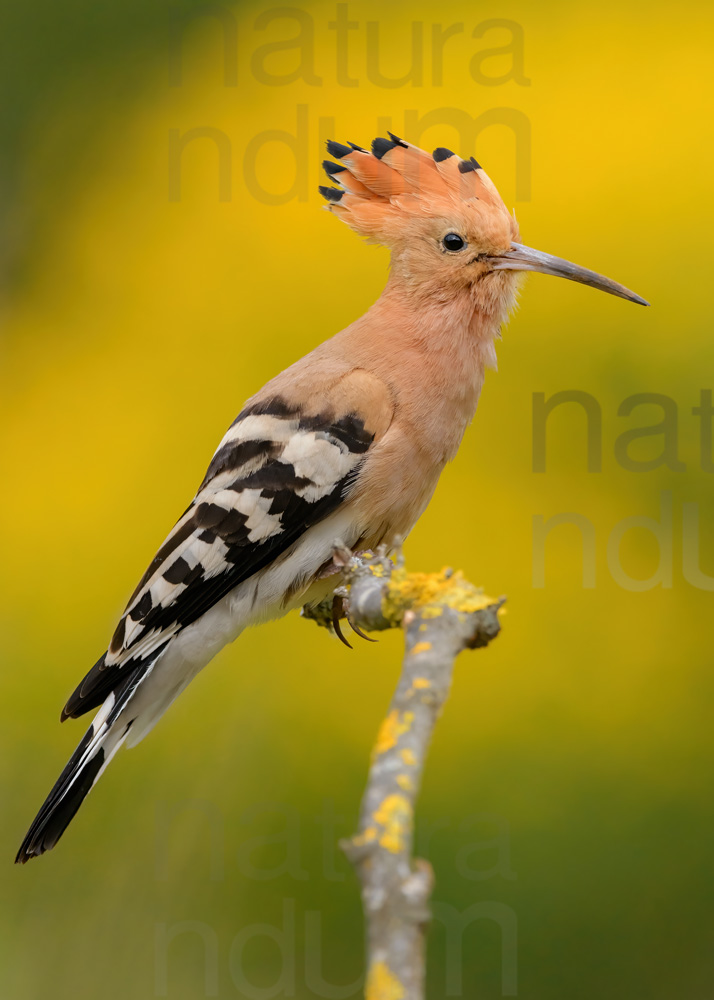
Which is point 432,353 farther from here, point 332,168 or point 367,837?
Result: point 367,837

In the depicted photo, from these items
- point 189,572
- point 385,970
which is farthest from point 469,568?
point 385,970

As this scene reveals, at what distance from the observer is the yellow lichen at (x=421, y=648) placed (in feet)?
3.09

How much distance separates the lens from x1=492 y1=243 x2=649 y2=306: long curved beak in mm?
1640

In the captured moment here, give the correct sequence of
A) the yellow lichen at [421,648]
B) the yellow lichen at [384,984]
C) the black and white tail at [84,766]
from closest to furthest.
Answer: the yellow lichen at [384,984]
the yellow lichen at [421,648]
the black and white tail at [84,766]

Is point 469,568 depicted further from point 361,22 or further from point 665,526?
point 361,22

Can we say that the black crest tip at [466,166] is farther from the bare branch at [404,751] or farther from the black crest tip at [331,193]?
the bare branch at [404,751]

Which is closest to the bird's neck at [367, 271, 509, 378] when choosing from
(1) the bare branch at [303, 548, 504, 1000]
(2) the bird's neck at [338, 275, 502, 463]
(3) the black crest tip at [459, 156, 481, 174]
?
(2) the bird's neck at [338, 275, 502, 463]

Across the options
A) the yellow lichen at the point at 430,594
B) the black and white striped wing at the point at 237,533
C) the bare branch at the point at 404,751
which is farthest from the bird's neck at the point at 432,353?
the yellow lichen at the point at 430,594

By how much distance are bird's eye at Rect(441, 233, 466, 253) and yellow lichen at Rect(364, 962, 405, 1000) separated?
1188 millimetres

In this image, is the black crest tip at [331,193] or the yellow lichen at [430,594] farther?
the black crest tip at [331,193]

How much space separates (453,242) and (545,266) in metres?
0.14

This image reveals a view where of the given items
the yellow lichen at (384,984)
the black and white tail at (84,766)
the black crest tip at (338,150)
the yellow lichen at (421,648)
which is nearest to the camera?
the yellow lichen at (384,984)

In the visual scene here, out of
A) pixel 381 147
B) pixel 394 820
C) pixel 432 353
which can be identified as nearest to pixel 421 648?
pixel 394 820

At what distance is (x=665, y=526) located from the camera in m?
2.17
